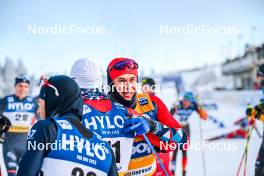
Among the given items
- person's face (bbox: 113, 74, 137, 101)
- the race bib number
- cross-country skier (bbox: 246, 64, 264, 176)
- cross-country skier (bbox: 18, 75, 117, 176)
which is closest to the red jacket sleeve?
person's face (bbox: 113, 74, 137, 101)

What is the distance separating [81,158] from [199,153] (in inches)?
334

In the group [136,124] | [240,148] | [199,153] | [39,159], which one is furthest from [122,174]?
[240,148]

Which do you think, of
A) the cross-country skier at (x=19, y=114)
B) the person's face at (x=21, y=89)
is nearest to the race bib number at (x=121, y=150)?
the cross-country skier at (x=19, y=114)

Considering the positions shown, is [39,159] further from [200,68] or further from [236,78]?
[200,68]

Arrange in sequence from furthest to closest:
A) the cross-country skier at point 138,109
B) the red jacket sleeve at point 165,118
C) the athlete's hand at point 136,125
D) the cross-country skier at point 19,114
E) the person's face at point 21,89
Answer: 1. the person's face at point 21,89
2. the cross-country skier at point 19,114
3. the red jacket sleeve at point 165,118
4. the cross-country skier at point 138,109
5. the athlete's hand at point 136,125

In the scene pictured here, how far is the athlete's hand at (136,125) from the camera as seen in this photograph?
2693 mm

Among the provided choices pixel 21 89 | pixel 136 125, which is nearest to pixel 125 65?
pixel 136 125

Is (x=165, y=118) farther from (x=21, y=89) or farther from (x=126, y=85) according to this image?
(x=21, y=89)

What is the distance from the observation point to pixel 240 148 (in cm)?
1059

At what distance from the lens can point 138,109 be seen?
330 centimetres

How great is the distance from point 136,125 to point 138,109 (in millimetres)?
618

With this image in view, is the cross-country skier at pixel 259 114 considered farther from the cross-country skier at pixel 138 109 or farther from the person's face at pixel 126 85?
the person's face at pixel 126 85

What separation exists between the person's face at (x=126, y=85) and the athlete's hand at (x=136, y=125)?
47cm

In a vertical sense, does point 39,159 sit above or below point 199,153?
above
